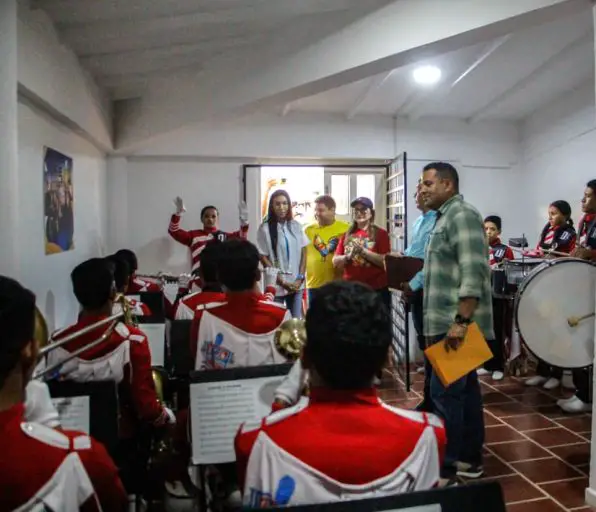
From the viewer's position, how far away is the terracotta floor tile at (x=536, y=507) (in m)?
2.10

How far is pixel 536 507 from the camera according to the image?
2119mm

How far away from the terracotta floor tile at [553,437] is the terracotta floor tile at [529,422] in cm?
6

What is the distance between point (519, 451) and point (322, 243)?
2.04 metres

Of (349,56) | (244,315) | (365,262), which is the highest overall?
(349,56)

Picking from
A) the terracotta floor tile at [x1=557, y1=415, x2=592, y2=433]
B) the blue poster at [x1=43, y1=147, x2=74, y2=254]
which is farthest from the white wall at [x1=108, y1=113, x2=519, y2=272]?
the terracotta floor tile at [x1=557, y1=415, x2=592, y2=433]

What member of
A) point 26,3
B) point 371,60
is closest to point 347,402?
point 371,60

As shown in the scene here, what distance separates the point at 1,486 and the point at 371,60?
247 cm

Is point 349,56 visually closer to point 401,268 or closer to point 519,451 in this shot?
point 401,268

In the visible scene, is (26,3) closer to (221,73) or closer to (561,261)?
(221,73)

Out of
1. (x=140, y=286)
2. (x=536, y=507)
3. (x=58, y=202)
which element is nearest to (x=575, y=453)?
(x=536, y=507)

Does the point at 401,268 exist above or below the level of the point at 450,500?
above

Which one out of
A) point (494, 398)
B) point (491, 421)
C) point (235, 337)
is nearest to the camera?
point (235, 337)

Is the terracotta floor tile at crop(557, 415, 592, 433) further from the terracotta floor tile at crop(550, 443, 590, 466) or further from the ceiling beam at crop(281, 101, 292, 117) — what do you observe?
the ceiling beam at crop(281, 101, 292, 117)

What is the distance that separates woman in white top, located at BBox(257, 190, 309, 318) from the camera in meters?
3.90
